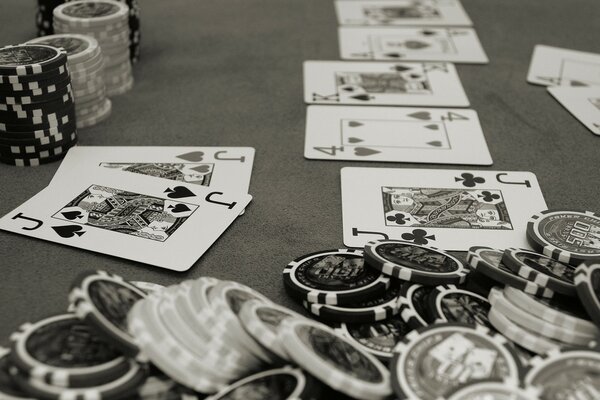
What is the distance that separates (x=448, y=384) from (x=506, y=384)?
129 mm

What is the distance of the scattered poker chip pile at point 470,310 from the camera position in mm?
1567

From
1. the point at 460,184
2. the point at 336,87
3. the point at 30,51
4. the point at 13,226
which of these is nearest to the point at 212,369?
the point at 13,226

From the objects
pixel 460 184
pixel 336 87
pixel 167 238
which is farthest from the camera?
pixel 336 87

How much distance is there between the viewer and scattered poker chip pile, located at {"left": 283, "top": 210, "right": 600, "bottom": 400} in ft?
5.14

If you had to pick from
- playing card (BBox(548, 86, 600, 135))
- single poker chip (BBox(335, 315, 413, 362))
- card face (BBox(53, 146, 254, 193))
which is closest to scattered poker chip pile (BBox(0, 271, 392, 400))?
single poker chip (BBox(335, 315, 413, 362))

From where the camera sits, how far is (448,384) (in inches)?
61.5

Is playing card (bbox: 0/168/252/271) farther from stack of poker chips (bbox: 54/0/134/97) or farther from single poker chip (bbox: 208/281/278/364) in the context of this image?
stack of poker chips (bbox: 54/0/134/97)

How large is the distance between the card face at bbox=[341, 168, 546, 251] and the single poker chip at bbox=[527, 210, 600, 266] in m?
0.07

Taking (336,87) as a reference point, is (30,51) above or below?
above

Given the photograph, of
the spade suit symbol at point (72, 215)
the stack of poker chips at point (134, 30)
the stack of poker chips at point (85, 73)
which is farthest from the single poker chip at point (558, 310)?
the stack of poker chips at point (134, 30)

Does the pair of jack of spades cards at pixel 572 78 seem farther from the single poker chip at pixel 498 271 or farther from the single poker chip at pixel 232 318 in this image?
the single poker chip at pixel 232 318

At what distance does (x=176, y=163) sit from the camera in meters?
2.68

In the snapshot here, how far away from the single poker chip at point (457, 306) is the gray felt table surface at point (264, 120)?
0.43 meters

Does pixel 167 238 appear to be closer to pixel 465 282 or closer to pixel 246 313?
pixel 246 313
